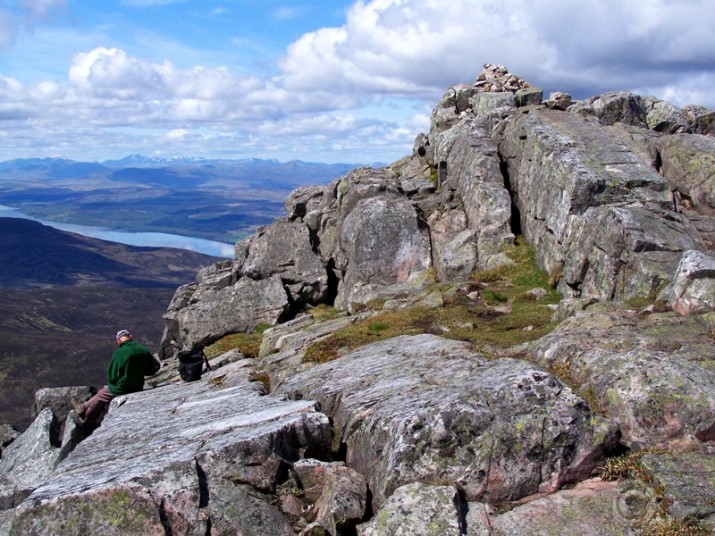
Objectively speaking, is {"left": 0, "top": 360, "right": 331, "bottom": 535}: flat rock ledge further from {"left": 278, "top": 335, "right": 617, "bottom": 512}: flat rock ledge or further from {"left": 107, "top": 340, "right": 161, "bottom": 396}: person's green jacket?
{"left": 107, "top": 340, "right": 161, "bottom": 396}: person's green jacket

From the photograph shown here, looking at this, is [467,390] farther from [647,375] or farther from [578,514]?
[647,375]

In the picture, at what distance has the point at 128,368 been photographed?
25.8 meters

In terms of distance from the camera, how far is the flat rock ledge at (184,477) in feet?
41.0

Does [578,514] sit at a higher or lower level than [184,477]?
lower

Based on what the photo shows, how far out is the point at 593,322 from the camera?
2095 cm

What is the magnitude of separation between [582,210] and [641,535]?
75.5 ft

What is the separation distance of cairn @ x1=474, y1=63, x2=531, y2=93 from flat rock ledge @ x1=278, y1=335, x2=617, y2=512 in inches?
1964

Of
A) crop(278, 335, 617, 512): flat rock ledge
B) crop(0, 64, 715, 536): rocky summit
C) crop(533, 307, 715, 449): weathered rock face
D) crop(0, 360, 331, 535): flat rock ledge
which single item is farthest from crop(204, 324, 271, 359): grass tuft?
crop(533, 307, 715, 449): weathered rock face

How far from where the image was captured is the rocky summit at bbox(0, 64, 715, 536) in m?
12.8

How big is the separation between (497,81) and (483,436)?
5450 centimetres

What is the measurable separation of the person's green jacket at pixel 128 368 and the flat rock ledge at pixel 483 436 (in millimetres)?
12861

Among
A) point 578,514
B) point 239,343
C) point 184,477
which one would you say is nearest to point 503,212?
point 239,343

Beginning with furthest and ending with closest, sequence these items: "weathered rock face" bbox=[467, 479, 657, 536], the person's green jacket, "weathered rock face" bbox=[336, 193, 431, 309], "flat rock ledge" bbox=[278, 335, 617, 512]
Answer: "weathered rock face" bbox=[336, 193, 431, 309] → the person's green jacket → "flat rock ledge" bbox=[278, 335, 617, 512] → "weathered rock face" bbox=[467, 479, 657, 536]

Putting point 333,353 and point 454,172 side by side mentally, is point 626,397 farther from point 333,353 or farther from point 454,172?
point 454,172
